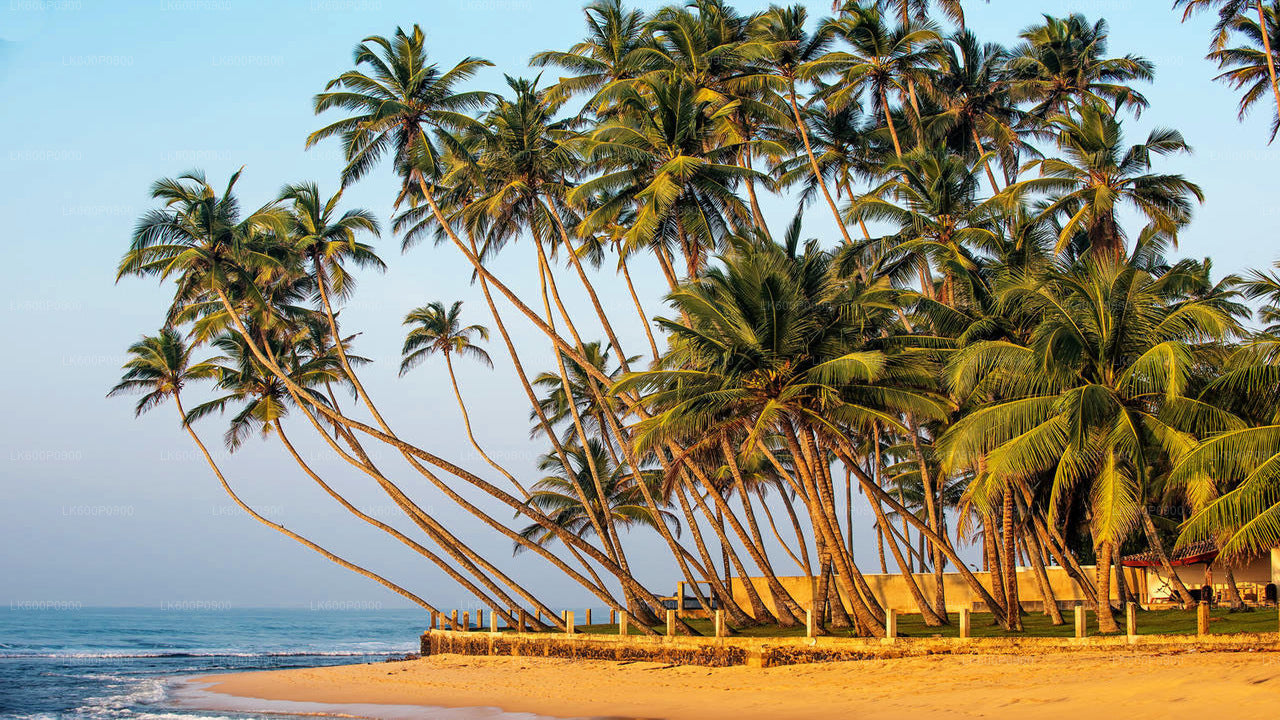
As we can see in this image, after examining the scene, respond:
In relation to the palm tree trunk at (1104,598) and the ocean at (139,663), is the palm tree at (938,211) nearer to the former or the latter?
the palm tree trunk at (1104,598)

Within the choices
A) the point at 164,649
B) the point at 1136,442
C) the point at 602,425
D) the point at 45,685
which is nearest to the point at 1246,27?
the point at 1136,442

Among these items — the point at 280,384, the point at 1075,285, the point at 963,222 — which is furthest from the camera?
the point at 280,384

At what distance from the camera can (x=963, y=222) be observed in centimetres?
2608

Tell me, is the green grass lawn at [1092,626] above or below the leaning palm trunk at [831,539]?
below

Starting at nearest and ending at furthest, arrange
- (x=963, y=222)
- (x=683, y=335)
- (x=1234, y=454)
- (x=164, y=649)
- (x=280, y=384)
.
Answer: (x=1234, y=454) → (x=683, y=335) → (x=963, y=222) → (x=280, y=384) → (x=164, y=649)

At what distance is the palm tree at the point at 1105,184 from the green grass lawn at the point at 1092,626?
A: 8.27 metres

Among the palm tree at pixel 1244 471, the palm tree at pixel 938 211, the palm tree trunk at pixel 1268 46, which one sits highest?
the palm tree trunk at pixel 1268 46

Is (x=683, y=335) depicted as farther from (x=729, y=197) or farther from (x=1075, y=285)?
(x=1075, y=285)

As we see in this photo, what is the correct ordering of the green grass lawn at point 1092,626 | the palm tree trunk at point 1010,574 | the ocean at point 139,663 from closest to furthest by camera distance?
1. the green grass lawn at point 1092,626
2. the palm tree trunk at point 1010,574
3. the ocean at point 139,663

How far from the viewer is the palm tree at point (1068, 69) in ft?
104

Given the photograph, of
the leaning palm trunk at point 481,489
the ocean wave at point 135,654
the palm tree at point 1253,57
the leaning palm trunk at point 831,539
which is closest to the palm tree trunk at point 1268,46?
the palm tree at point 1253,57

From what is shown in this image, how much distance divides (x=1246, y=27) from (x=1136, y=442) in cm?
1628

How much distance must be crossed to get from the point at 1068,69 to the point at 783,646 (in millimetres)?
20851

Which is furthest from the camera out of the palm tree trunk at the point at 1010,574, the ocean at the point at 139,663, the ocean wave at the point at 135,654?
the ocean wave at the point at 135,654
